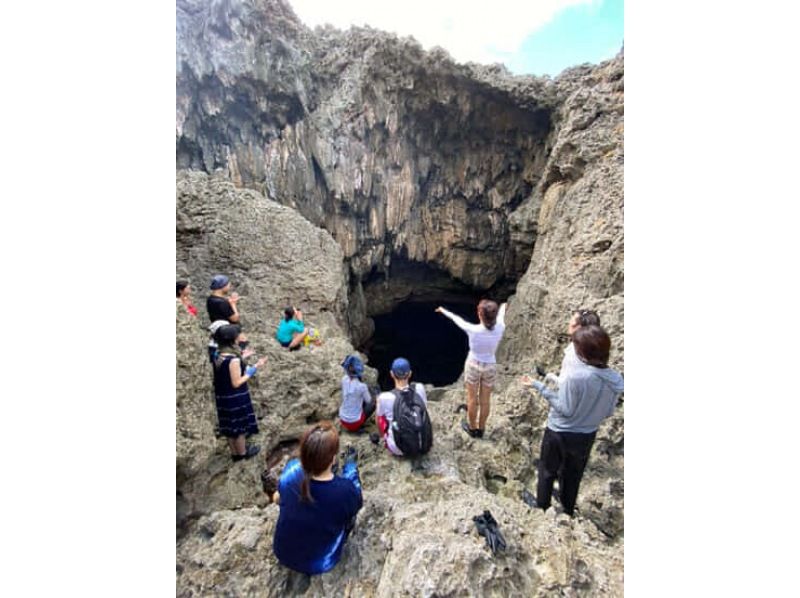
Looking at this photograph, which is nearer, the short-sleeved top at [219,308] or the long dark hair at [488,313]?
the long dark hair at [488,313]

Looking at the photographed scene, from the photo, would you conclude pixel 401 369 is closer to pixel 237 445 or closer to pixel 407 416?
pixel 407 416

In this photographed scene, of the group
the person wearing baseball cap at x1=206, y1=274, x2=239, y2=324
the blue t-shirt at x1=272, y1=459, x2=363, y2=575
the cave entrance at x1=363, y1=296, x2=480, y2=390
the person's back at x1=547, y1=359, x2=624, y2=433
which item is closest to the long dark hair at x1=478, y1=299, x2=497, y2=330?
the person's back at x1=547, y1=359, x2=624, y2=433

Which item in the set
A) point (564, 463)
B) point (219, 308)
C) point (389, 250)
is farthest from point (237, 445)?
point (389, 250)

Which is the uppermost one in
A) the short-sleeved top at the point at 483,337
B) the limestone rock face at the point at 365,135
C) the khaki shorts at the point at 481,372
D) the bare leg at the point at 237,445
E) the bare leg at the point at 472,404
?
the limestone rock face at the point at 365,135

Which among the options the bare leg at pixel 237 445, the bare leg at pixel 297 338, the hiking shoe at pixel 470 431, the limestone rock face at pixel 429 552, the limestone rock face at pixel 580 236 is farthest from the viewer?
the limestone rock face at pixel 580 236

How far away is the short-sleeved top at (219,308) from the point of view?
3389mm

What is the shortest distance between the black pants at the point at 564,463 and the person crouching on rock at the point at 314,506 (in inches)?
52.8

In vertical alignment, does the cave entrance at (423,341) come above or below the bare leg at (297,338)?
below

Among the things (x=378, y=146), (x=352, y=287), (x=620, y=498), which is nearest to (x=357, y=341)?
(x=352, y=287)

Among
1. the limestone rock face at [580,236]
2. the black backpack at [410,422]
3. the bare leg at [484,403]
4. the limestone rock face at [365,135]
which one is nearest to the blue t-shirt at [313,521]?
the black backpack at [410,422]

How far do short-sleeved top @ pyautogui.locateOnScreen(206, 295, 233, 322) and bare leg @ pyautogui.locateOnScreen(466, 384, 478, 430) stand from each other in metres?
2.35

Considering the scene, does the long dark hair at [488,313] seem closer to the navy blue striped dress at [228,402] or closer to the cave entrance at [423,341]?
the navy blue striped dress at [228,402]

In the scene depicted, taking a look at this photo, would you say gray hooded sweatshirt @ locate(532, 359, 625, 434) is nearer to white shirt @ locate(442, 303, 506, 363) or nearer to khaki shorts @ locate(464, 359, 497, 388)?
white shirt @ locate(442, 303, 506, 363)

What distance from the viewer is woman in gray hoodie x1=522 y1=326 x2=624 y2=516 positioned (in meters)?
2.09
